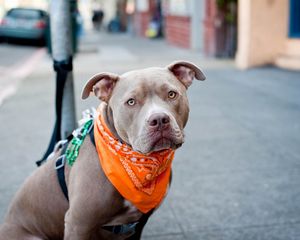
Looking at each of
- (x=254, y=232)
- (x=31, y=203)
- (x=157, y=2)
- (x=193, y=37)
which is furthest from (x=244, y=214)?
(x=157, y=2)

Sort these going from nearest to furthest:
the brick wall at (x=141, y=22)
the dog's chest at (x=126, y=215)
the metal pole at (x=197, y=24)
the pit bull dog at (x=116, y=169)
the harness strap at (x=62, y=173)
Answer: the pit bull dog at (x=116, y=169)
the dog's chest at (x=126, y=215)
the harness strap at (x=62, y=173)
the metal pole at (x=197, y=24)
the brick wall at (x=141, y=22)

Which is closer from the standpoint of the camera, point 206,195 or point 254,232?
point 254,232

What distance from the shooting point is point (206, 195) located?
4.54m

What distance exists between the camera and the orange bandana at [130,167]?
2.88 m

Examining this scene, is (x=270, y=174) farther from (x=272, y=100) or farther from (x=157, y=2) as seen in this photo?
(x=157, y=2)

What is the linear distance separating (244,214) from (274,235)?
41 centimetres

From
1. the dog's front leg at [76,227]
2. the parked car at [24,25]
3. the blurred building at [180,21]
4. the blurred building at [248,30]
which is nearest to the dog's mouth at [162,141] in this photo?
the dog's front leg at [76,227]

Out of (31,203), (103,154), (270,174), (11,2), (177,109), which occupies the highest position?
(177,109)

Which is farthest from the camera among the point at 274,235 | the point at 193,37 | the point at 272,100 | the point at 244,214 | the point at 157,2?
the point at 157,2

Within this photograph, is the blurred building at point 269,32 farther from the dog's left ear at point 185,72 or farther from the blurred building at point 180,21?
the dog's left ear at point 185,72

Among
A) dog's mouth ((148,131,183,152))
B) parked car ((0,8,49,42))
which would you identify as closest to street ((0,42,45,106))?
parked car ((0,8,49,42))

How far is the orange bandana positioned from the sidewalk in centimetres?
93

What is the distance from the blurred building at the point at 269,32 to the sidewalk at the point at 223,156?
1.46m

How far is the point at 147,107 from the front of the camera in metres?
2.81
